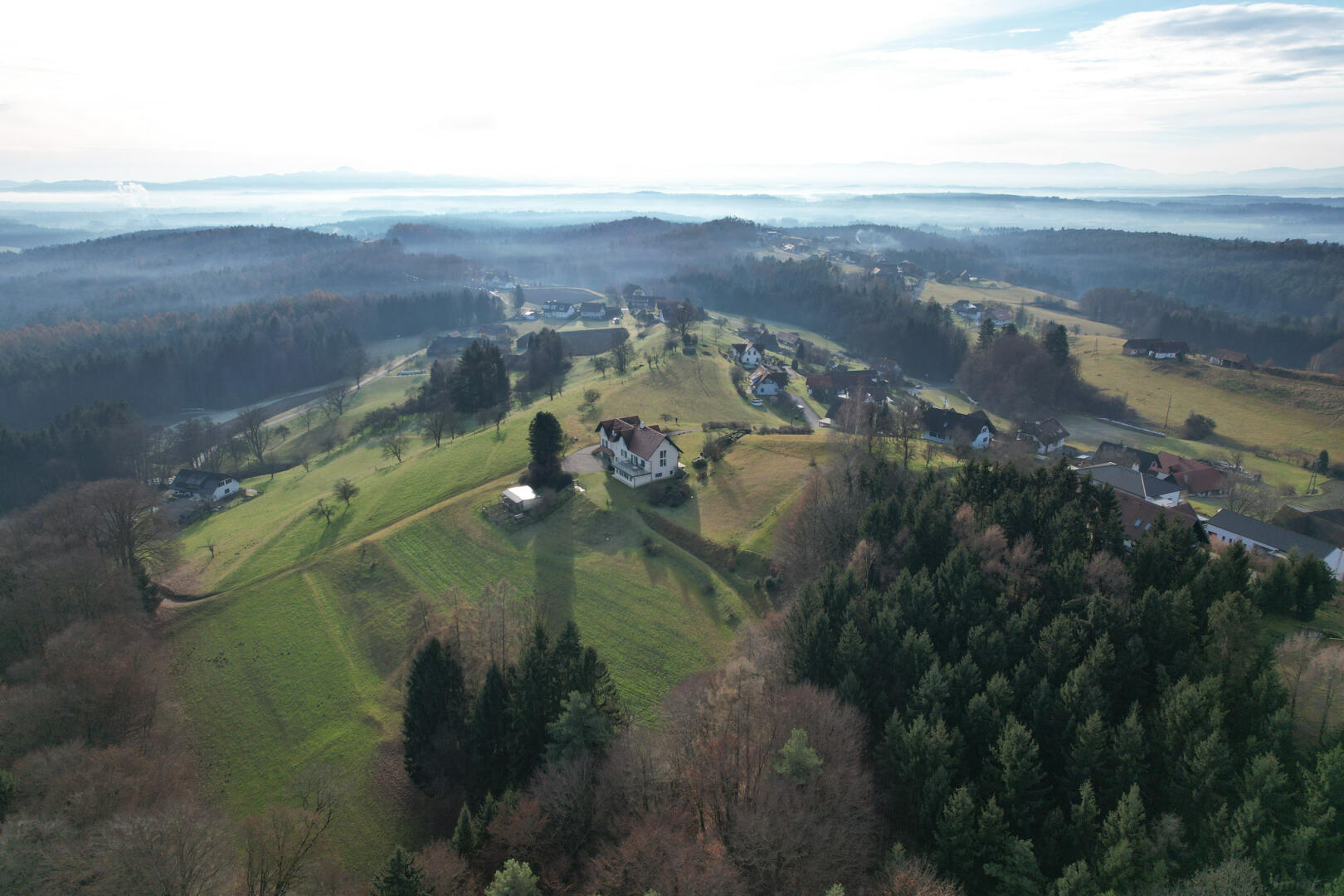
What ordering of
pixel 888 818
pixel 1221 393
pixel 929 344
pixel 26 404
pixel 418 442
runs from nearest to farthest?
pixel 888 818 < pixel 418 442 < pixel 1221 393 < pixel 26 404 < pixel 929 344

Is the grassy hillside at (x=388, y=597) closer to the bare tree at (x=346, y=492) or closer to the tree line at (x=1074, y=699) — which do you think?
the bare tree at (x=346, y=492)

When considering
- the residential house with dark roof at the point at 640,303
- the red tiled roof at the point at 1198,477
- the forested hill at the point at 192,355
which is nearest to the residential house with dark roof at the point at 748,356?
the residential house with dark roof at the point at 640,303

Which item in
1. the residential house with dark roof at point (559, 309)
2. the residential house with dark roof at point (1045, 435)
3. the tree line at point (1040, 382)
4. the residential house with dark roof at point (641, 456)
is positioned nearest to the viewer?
the residential house with dark roof at point (641, 456)

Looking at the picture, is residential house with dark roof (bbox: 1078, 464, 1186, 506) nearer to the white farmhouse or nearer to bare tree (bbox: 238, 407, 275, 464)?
the white farmhouse

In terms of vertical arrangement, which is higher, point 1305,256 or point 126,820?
point 1305,256

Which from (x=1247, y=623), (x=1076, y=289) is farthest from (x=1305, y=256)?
(x=1247, y=623)

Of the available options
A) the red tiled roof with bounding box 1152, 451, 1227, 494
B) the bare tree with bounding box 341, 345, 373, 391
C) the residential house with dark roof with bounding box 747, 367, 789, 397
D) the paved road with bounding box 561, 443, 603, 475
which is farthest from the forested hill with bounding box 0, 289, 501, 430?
the red tiled roof with bounding box 1152, 451, 1227, 494

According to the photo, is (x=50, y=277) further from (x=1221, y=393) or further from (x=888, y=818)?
(x=1221, y=393)
